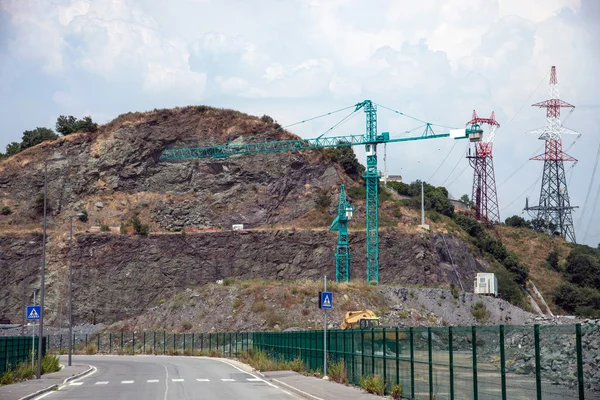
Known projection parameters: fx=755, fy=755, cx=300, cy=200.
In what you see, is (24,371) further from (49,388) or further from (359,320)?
(359,320)

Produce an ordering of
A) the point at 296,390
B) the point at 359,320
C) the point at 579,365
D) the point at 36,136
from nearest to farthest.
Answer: the point at 579,365 → the point at 296,390 → the point at 359,320 → the point at 36,136

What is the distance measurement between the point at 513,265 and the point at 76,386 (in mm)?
88815

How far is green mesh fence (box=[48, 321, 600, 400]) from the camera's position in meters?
14.1

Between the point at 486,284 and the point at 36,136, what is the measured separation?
81.0m

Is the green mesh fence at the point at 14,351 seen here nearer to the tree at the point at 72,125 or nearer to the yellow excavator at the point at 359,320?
the yellow excavator at the point at 359,320

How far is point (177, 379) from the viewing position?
3462 cm

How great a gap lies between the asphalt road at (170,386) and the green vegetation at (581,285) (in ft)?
245

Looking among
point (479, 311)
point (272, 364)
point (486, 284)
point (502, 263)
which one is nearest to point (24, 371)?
point (272, 364)

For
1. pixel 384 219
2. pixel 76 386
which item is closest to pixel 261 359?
pixel 76 386

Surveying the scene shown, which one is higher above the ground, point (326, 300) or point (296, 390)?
point (326, 300)

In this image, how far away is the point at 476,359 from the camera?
57.6 ft

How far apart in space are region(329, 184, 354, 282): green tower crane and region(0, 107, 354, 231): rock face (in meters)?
12.7

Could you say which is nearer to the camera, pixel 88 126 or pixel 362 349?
pixel 362 349

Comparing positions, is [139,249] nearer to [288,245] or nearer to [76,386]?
[288,245]
